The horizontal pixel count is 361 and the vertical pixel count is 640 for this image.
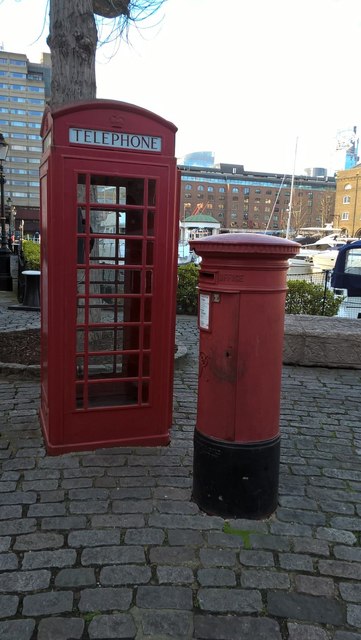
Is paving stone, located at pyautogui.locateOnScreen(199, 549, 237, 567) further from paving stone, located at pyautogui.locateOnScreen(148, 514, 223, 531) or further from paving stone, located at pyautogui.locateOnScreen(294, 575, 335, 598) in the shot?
paving stone, located at pyautogui.locateOnScreen(294, 575, 335, 598)

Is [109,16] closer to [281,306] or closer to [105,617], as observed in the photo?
[281,306]

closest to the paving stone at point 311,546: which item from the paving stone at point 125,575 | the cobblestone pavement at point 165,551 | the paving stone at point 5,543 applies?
the cobblestone pavement at point 165,551

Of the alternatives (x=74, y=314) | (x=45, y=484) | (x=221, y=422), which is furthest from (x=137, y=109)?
(x=45, y=484)

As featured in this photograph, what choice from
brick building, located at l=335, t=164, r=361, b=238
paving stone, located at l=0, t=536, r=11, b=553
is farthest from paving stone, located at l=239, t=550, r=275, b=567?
brick building, located at l=335, t=164, r=361, b=238

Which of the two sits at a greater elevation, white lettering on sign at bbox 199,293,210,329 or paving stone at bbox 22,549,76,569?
white lettering on sign at bbox 199,293,210,329

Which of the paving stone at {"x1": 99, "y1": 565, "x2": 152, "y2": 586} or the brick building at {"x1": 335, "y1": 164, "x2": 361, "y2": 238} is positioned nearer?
the paving stone at {"x1": 99, "y1": 565, "x2": 152, "y2": 586}

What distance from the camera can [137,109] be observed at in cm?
342

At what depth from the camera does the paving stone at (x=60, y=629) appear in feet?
6.82

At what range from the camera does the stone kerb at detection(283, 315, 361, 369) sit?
6.40m

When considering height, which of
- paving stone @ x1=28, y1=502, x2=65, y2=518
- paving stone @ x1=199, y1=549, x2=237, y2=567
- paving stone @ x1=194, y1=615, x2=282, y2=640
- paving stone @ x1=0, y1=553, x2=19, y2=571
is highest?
paving stone @ x1=28, y1=502, x2=65, y2=518

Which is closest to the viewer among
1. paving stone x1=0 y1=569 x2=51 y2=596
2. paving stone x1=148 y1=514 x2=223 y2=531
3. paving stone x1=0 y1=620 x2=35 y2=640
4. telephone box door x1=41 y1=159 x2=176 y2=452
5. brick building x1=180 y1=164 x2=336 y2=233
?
paving stone x1=0 y1=620 x2=35 y2=640

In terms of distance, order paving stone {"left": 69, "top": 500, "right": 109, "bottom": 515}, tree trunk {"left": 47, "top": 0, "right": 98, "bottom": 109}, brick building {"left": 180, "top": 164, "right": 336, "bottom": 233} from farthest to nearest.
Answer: brick building {"left": 180, "top": 164, "right": 336, "bottom": 233}, tree trunk {"left": 47, "top": 0, "right": 98, "bottom": 109}, paving stone {"left": 69, "top": 500, "right": 109, "bottom": 515}

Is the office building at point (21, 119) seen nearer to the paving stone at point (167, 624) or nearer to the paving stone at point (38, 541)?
the paving stone at point (38, 541)

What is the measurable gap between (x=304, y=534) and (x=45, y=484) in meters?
1.65
